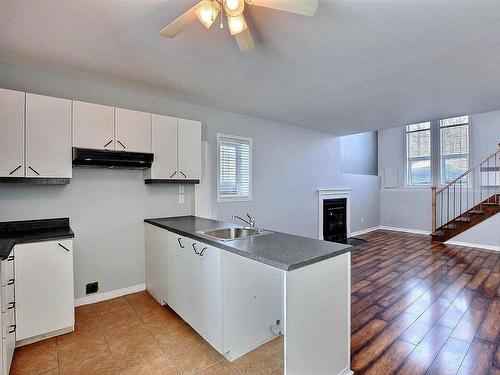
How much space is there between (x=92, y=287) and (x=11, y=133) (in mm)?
1768

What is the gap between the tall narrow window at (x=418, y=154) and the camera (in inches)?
268

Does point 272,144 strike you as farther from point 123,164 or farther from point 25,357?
point 25,357

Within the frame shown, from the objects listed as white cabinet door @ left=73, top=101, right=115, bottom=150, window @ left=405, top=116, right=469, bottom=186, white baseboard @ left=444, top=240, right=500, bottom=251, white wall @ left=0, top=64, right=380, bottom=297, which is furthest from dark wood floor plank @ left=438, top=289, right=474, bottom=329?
window @ left=405, top=116, right=469, bottom=186

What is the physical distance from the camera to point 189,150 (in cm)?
333

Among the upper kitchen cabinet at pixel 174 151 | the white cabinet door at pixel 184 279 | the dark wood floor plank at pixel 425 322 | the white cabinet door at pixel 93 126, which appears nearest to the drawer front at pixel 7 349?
the white cabinet door at pixel 184 279

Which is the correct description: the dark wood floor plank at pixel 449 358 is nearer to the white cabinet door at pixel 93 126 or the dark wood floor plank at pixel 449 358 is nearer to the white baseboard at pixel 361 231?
the white cabinet door at pixel 93 126

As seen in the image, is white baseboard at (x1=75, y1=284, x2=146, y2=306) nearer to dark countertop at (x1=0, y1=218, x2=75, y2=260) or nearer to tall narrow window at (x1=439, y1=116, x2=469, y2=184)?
dark countertop at (x1=0, y1=218, x2=75, y2=260)

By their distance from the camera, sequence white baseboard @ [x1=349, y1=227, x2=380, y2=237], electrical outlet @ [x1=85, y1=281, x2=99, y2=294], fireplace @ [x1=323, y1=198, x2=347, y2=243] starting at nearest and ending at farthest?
1. electrical outlet @ [x1=85, y1=281, x2=99, y2=294]
2. fireplace @ [x1=323, y1=198, x2=347, y2=243]
3. white baseboard @ [x1=349, y1=227, x2=380, y2=237]

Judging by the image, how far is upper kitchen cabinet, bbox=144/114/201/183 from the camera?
308 centimetres

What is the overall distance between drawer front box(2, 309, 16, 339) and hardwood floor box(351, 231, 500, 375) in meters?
2.36

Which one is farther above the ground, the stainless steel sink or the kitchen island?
the stainless steel sink

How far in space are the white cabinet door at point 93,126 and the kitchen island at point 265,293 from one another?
1099mm

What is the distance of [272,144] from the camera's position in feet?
15.8

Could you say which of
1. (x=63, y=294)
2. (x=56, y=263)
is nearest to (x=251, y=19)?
(x=56, y=263)
